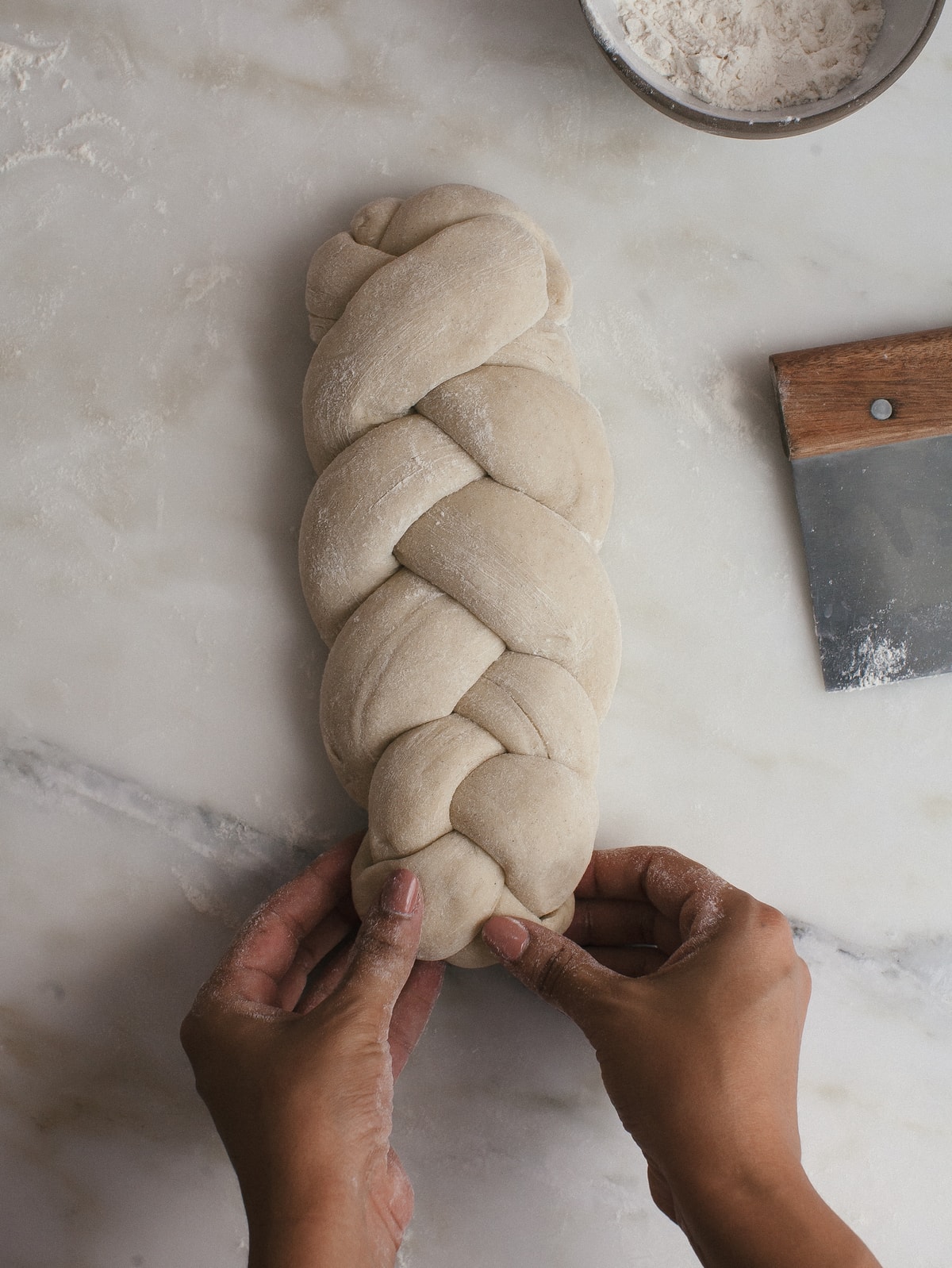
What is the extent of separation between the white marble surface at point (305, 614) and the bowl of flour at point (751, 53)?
13 cm

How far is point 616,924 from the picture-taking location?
1125 mm

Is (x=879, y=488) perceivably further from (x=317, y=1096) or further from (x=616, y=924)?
(x=317, y=1096)

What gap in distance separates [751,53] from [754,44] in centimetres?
2

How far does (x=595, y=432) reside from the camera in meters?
1.10

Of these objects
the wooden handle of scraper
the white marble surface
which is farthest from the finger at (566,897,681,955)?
the wooden handle of scraper

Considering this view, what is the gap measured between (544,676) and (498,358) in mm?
392

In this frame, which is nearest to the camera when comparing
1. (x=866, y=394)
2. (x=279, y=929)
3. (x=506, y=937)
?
(x=506, y=937)

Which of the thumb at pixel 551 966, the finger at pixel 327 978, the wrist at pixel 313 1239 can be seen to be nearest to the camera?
the wrist at pixel 313 1239

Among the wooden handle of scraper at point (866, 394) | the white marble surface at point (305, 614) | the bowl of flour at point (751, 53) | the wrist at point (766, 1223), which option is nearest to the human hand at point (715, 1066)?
the wrist at point (766, 1223)

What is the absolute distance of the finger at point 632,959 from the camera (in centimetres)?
112

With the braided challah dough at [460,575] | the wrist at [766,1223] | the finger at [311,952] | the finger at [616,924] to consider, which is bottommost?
the wrist at [766,1223]

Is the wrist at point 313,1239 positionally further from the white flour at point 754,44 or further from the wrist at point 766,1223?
the white flour at point 754,44

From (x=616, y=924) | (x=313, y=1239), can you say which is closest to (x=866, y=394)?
(x=616, y=924)

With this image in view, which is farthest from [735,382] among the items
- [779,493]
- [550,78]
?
[550,78]
